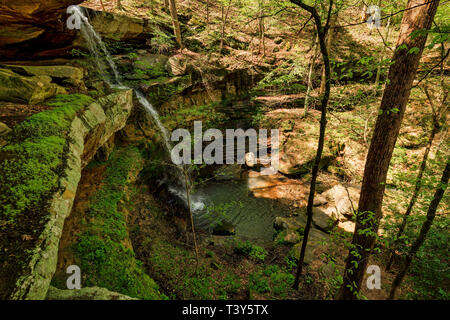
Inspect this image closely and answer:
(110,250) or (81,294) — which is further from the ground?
(81,294)

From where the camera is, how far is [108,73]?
30.0 feet

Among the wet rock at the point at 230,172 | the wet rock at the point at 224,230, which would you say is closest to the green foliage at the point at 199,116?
the wet rock at the point at 230,172

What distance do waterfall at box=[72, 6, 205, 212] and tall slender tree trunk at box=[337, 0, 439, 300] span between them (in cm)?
620

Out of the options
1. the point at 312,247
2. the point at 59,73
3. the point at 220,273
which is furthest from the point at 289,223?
the point at 59,73

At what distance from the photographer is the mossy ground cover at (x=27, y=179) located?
6.93 feet

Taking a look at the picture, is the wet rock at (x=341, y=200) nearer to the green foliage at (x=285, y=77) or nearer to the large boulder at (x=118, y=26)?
the green foliage at (x=285, y=77)

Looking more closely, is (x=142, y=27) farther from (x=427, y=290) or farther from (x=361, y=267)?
(x=427, y=290)

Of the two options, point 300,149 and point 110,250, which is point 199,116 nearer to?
point 300,149

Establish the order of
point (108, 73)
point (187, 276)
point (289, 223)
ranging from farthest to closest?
point (108, 73), point (289, 223), point (187, 276)

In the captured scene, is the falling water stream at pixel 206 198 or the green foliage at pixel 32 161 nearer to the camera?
the green foliage at pixel 32 161

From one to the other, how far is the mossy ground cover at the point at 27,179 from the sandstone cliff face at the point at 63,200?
8 centimetres

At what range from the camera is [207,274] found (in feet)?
19.0

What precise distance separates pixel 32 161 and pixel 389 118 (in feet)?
19.5

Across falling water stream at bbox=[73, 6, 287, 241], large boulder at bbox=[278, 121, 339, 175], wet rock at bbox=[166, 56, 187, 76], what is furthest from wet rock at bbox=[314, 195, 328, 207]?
wet rock at bbox=[166, 56, 187, 76]
